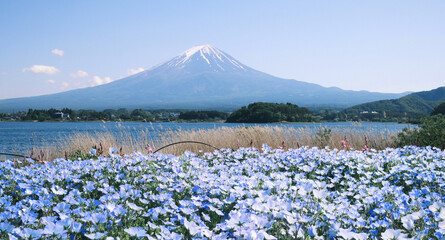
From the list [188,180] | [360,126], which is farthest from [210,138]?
[188,180]

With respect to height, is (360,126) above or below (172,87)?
below

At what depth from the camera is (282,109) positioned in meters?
41.4

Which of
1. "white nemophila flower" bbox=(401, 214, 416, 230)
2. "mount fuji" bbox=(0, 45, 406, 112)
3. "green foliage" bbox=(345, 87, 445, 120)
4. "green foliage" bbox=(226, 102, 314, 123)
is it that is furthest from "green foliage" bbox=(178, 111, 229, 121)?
"mount fuji" bbox=(0, 45, 406, 112)

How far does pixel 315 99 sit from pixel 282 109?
122 metres

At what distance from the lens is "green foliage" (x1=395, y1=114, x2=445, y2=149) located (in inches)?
319

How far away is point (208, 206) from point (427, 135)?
8.24 metres

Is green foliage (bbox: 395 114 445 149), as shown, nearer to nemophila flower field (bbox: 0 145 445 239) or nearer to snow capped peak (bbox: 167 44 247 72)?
nemophila flower field (bbox: 0 145 445 239)

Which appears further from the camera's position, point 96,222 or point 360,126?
point 360,126

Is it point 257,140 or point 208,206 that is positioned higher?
point 208,206

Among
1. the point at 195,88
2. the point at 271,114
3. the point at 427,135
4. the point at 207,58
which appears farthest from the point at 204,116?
the point at 207,58

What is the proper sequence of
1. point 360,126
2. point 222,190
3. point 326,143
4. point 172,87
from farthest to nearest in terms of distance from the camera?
point 172,87
point 360,126
point 326,143
point 222,190

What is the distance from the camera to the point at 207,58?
577ft

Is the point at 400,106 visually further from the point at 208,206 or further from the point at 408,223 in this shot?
the point at 208,206

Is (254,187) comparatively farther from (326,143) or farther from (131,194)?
(326,143)
